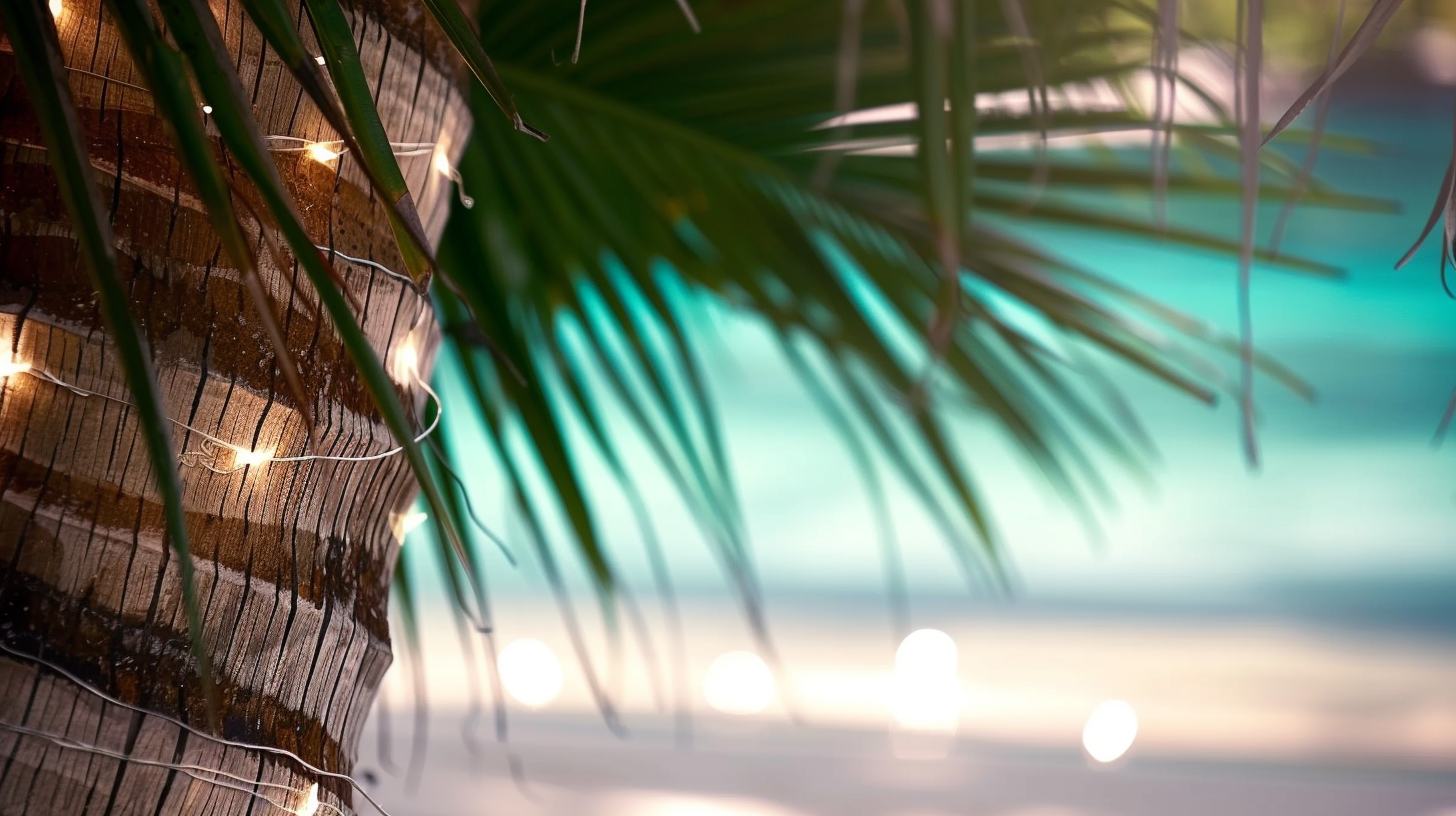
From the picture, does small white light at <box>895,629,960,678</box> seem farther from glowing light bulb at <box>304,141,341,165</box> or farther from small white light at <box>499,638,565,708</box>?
glowing light bulb at <box>304,141,341,165</box>

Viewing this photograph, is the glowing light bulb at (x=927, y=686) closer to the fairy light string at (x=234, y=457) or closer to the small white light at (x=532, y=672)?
the small white light at (x=532, y=672)

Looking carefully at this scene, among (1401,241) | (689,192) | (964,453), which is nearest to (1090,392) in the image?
(964,453)

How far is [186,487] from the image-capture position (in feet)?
0.77

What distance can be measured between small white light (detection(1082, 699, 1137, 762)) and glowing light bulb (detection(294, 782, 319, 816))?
2627mm

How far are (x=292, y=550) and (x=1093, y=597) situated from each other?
109 inches

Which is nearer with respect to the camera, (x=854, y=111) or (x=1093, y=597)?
(x=854, y=111)

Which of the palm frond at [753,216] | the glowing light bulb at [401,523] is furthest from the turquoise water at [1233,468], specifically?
the glowing light bulb at [401,523]

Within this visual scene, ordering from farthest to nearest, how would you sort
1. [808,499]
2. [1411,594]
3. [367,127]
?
[808,499] < [1411,594] < [367,127]

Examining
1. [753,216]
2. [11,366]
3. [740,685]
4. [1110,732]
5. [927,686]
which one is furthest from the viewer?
[740,685]

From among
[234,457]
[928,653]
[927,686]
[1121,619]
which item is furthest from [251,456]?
[1121,619]

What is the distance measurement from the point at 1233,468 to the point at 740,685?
1.49 metres

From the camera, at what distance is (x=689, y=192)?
1.88 ft

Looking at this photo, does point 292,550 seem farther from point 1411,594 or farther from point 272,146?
point 1411,594

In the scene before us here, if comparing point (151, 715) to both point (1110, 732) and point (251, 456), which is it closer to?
point (251, 456)
